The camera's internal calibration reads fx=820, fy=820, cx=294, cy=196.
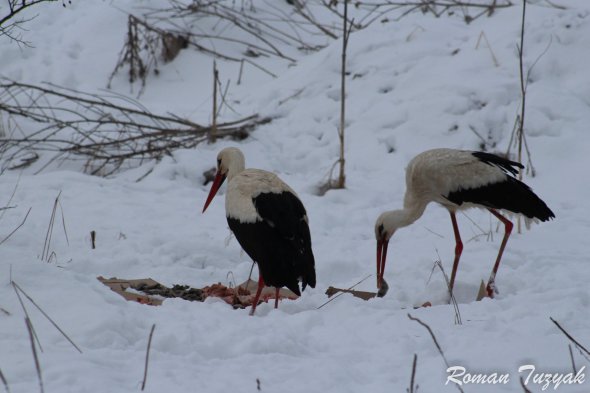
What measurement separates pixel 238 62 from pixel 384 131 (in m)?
3.98

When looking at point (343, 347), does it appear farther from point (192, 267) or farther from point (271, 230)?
point (192, 267)

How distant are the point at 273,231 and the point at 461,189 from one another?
62.7 inches

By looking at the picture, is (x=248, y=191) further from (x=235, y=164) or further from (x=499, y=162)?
(x=499, y=162)

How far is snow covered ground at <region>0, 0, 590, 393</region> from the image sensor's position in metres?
3.70

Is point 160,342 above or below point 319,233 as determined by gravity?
above

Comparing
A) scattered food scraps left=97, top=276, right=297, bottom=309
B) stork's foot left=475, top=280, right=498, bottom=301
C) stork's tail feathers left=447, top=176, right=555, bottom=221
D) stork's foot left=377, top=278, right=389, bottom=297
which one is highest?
stork's tail feathers left=447, top=176, right=555, bottom=221

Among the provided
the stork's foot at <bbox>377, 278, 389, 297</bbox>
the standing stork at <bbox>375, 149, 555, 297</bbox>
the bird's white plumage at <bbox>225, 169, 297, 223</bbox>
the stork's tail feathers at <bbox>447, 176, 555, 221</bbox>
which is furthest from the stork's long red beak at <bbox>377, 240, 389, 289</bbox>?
the bird's white plumage at <bbox>225, 169, 297, 223</bbox>

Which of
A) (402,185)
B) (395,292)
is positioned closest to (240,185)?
(395,292)

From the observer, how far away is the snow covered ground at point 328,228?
3703 mm

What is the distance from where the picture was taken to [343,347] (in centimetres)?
417

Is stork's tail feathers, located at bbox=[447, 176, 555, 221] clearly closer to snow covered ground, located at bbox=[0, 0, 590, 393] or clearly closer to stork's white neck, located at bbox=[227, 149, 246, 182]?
snow covered ground, located at bbox=[0, 0, 590, 393]

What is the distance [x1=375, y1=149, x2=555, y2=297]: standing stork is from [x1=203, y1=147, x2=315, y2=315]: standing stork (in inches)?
32.8

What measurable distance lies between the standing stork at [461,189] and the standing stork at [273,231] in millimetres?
832

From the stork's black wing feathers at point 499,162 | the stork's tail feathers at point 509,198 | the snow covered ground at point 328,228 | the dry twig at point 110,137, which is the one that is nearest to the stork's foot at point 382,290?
the snow covered ground at point 328,228
